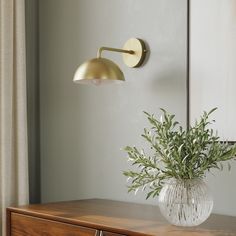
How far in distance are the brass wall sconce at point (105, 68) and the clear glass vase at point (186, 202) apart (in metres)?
0.66

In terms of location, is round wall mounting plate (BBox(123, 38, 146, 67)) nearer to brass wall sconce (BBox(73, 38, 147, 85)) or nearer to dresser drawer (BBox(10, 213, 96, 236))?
brass wall sconce (BBox(73, 38, 147, 85))

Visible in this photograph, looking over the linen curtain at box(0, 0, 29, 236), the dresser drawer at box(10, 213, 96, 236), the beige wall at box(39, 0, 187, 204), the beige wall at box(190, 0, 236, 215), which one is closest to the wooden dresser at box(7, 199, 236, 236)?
the dresser drawer at box(10, 213, 96, 236)

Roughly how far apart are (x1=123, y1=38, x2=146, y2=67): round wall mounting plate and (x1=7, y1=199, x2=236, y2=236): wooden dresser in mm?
629

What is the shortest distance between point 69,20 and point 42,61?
1.04 ft

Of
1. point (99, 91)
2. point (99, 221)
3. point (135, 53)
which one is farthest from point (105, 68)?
point (99, 221)

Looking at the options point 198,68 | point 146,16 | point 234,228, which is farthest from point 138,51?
point 234,228

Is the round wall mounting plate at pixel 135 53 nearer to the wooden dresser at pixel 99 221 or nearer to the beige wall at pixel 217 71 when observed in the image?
the beige wall at pixel 217 71

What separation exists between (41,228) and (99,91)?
82 cm

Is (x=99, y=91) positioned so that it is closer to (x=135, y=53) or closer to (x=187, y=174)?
Result: (x=135, y=53)

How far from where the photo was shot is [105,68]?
2104 mm

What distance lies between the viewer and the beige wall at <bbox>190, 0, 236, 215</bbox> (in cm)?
186

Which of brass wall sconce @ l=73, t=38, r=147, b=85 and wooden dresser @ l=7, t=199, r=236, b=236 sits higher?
brass wall sconce @ l=73, t=38, r=147, b=85

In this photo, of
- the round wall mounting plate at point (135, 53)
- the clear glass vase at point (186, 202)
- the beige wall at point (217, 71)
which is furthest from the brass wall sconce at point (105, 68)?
the clear glass vase at point (186, 202)

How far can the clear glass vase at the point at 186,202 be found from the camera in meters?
1.58
